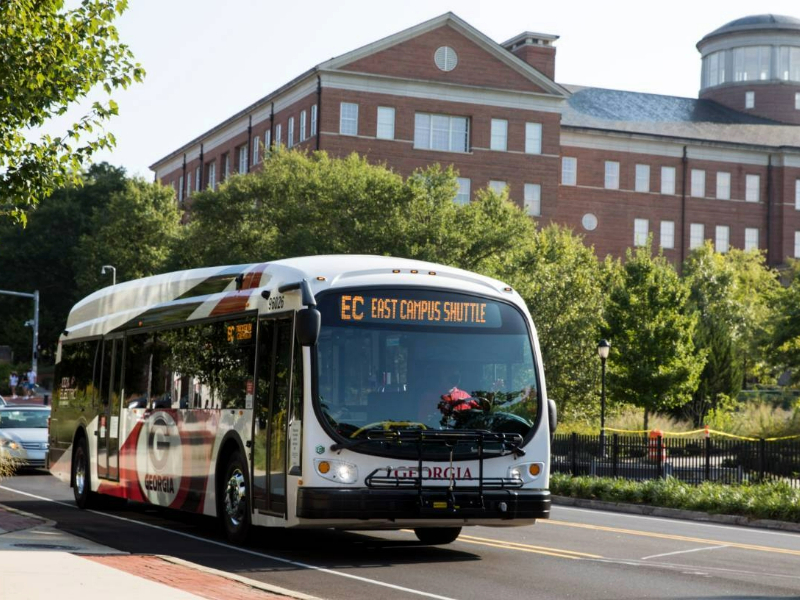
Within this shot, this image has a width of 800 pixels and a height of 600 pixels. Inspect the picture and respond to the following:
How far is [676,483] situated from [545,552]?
10.4m

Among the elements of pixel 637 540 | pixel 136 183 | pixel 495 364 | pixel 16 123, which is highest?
pixel 136 183

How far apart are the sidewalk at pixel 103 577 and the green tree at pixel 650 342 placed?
36.6m

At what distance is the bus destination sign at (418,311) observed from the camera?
13.6 meters

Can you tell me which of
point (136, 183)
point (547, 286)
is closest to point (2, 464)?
point (547, 286)

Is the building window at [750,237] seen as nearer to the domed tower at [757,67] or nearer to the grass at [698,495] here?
the domed tower at [757,67]

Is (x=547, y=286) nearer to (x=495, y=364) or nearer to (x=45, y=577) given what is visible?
(x=495, y=364)

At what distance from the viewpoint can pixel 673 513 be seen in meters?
23.6

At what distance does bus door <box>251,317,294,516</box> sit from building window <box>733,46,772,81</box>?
94.9 metres

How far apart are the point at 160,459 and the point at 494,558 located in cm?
515

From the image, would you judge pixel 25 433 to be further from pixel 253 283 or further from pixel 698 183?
pixel 698 183

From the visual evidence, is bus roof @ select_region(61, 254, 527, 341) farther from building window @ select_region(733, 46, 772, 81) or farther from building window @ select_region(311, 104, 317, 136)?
building window @ select_region(733, 46, 772, 81)

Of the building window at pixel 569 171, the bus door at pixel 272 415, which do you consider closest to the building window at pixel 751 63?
the building window at pixel 569 171

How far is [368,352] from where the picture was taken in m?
13.4

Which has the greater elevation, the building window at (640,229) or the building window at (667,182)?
the building window at (667,182)
